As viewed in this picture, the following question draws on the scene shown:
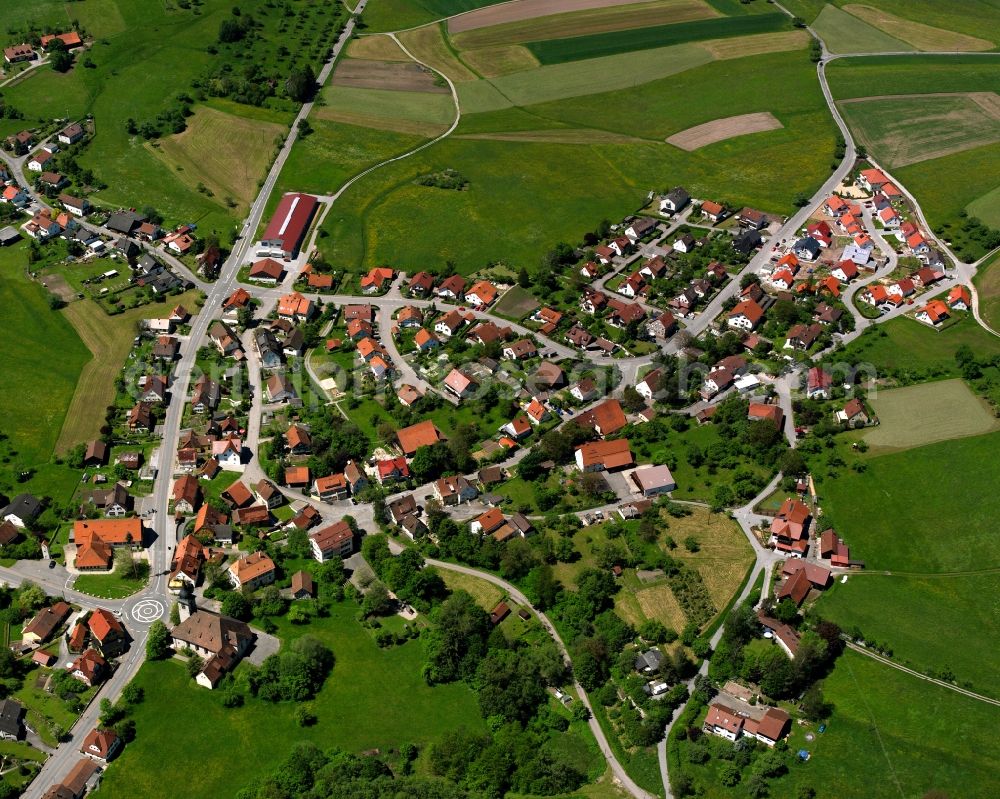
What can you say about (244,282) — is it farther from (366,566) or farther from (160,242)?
(366,566)

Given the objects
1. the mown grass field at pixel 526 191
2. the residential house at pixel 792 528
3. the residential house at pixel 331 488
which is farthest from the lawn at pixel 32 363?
the residential house at pixel 792 528

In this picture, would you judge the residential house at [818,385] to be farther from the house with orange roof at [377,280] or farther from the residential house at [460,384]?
the house with orange roof at [377,280]

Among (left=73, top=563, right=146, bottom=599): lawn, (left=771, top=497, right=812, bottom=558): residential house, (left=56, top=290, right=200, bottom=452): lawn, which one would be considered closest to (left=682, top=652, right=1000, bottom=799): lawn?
(left=771, top=497, right=812, bottom=558): residential house

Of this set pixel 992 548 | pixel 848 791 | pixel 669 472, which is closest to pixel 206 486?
pixel 669 472

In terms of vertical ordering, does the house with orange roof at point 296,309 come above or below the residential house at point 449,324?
above

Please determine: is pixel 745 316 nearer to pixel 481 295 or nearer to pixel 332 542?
pixel 481 295

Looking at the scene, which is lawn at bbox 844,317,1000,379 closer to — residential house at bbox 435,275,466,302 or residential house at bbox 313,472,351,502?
residential house at bbox 435,275,466,302
